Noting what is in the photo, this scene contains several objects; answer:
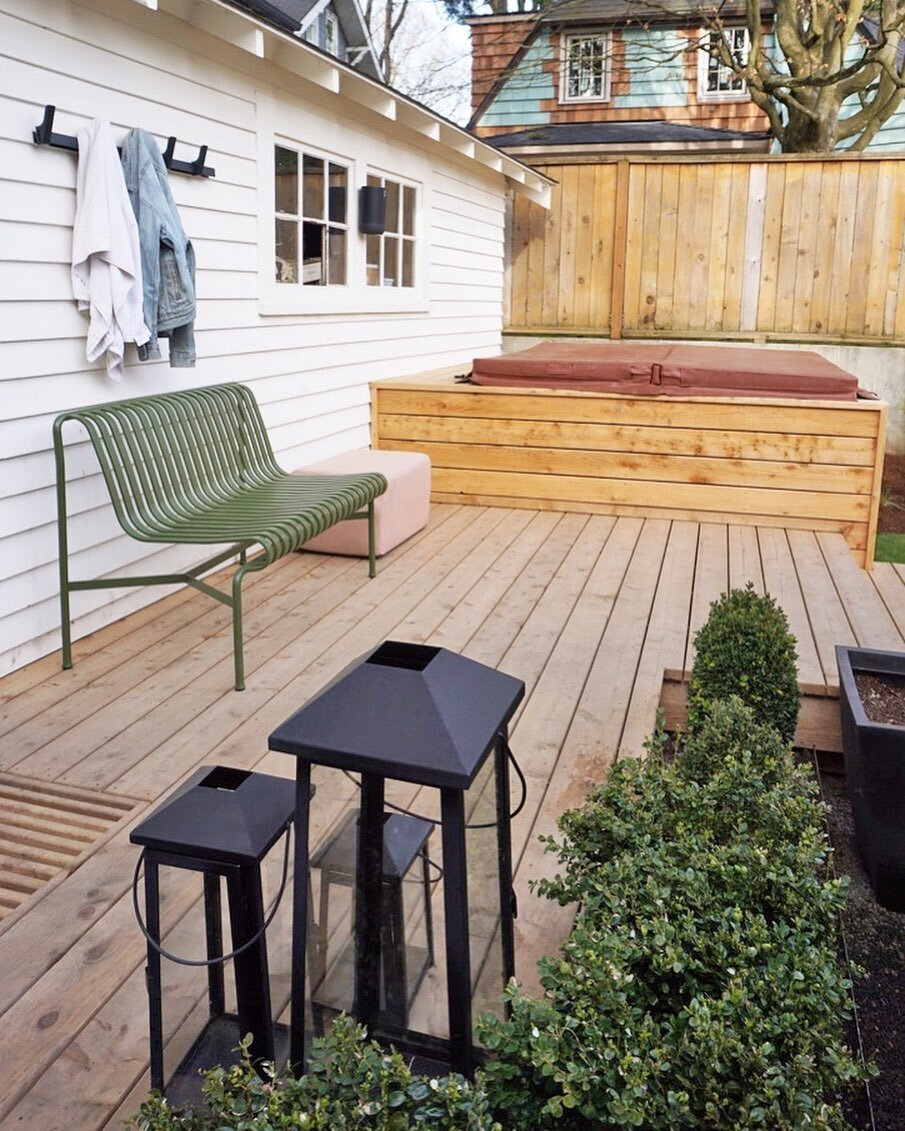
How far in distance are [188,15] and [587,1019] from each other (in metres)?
3.74

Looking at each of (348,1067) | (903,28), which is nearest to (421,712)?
(348,1067)

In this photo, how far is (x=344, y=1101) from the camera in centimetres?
107

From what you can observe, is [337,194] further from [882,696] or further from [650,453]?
[882,696]

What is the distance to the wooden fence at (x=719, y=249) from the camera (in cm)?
801

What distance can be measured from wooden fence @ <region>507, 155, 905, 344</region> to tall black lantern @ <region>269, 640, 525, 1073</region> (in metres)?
7.57

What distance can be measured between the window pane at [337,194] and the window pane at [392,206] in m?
0.70

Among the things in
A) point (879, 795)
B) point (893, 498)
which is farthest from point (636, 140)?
point (879, 795)

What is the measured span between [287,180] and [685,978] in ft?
14.3

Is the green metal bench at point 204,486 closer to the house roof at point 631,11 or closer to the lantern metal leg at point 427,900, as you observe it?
the lantern metal leg at point 427,900

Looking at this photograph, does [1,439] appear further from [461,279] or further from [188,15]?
[461,279]

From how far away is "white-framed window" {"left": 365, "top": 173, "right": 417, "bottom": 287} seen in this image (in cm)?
596

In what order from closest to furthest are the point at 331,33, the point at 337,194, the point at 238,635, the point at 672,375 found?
the point at 238,635, the point at 672,375, the point at 337,194, the point at 331,33

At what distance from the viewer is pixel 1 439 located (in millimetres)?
3119

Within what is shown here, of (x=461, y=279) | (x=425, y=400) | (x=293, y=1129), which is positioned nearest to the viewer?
(x=293, y=1129)
